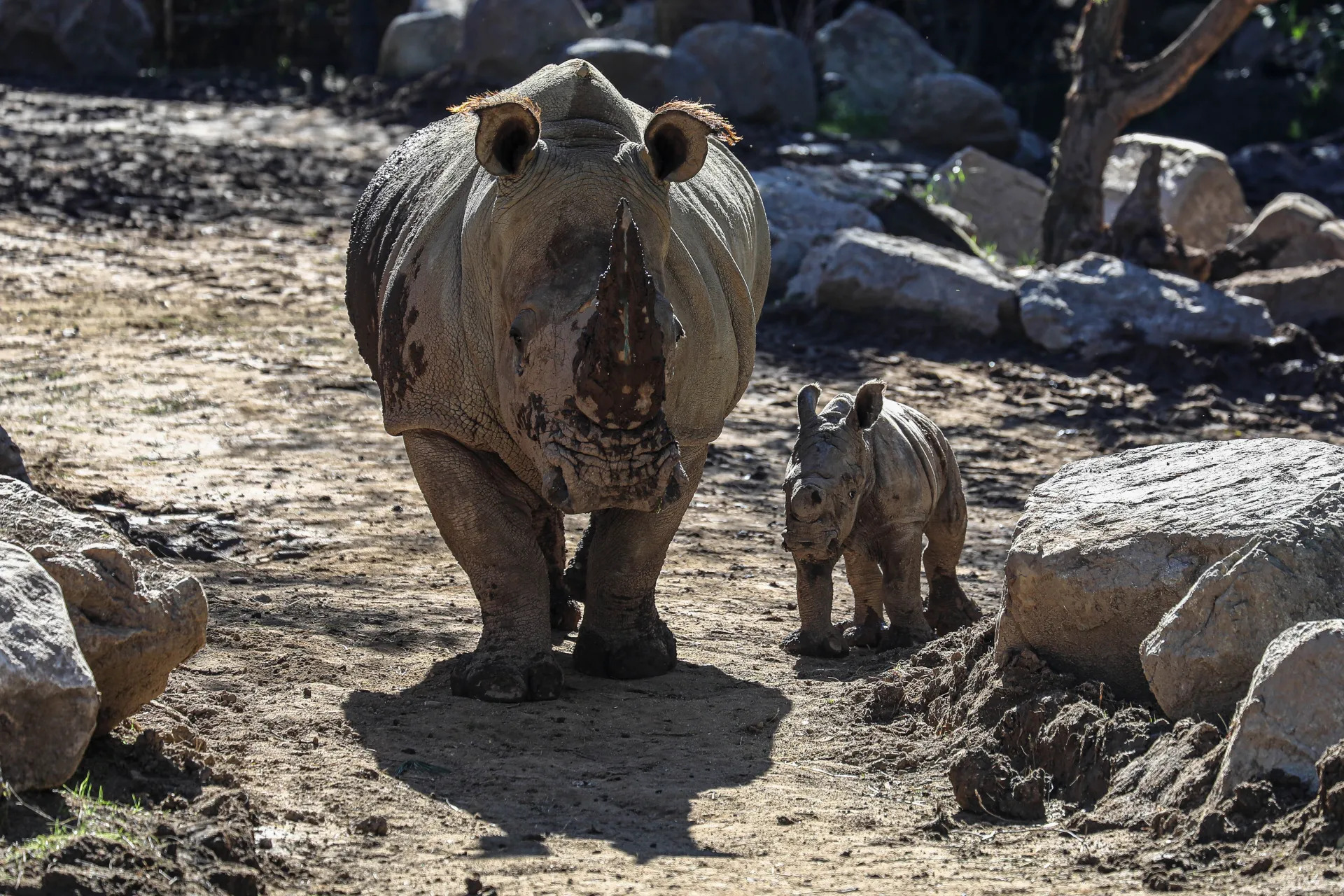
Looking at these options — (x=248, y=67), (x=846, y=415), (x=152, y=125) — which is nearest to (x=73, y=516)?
(x=846, y=415)

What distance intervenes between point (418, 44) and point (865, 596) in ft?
57.9

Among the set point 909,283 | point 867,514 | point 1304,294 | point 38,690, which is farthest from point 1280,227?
point 38,690

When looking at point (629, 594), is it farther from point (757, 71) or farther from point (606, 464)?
point (757, 71)

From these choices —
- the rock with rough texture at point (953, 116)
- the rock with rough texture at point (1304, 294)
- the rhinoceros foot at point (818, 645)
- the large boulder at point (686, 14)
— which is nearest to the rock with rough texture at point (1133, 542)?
the rhinoceros foot at point (818, 645)

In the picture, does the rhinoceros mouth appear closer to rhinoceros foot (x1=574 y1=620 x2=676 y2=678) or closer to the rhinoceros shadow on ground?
the rhinoceros shadow on ground

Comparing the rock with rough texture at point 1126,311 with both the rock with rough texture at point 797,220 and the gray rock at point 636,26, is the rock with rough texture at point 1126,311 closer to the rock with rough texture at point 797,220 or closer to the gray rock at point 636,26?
the rock with rough texture at point 797,220

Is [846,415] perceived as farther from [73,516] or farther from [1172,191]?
[1172,191]

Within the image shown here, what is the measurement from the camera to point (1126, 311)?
1304 centimetres

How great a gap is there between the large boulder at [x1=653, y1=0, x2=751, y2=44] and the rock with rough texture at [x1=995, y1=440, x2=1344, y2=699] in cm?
1773

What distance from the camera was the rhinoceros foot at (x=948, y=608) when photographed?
728 cm

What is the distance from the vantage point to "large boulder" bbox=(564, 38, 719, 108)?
19828mm

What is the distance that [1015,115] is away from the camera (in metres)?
21.4

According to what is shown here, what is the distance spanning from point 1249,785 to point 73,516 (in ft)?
10.2

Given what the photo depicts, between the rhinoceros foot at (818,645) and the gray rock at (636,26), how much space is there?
53.7 ft
